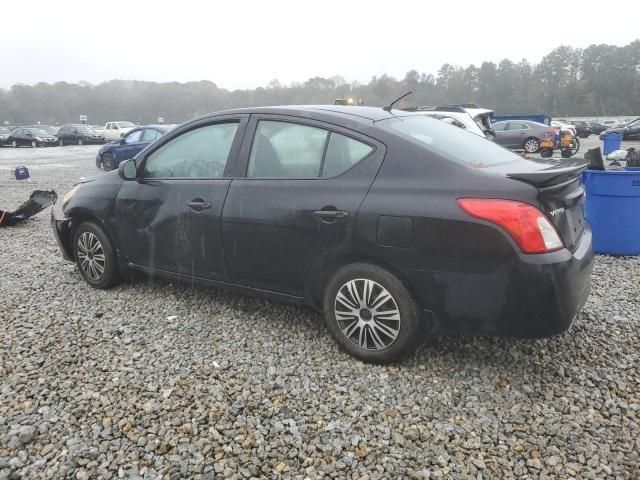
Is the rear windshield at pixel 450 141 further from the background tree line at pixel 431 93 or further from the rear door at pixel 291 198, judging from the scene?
the background tree line at pixel 431 93

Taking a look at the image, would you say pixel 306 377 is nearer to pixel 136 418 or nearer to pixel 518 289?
pixel 136 418

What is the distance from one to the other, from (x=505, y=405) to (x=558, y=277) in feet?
2.46

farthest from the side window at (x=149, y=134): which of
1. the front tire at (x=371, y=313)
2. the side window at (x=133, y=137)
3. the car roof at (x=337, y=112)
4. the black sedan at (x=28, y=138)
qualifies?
the black sedan at (x=28, y=138)

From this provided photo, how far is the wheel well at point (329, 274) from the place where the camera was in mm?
2784

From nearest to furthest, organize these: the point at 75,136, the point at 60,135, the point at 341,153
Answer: the point at 341,153 → the point at 60,135 → the point at 75,136

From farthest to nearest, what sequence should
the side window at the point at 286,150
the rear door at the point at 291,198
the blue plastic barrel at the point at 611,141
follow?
the blue plastic barrel at the point at 611,141
the side window at the point at 286,150
the rear door at the point at 291,198

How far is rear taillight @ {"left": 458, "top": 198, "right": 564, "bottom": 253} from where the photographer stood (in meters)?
2.43

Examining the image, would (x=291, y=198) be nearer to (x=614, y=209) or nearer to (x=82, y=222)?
(x=82, y=222)

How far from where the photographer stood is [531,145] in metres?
19.5

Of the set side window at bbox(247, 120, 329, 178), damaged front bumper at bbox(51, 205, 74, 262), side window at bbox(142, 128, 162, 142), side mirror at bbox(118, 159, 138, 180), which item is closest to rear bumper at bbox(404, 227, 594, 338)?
side window at bbox(247, 120, 329, 178)

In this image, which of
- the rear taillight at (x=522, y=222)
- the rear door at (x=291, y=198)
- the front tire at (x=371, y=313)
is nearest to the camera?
the rear taillight at (x=522, y=222)

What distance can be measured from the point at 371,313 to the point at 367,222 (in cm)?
56

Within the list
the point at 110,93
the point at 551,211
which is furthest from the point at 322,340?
the point at 110,93

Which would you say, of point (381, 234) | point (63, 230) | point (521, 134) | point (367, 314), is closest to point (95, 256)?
point (63, 230)
